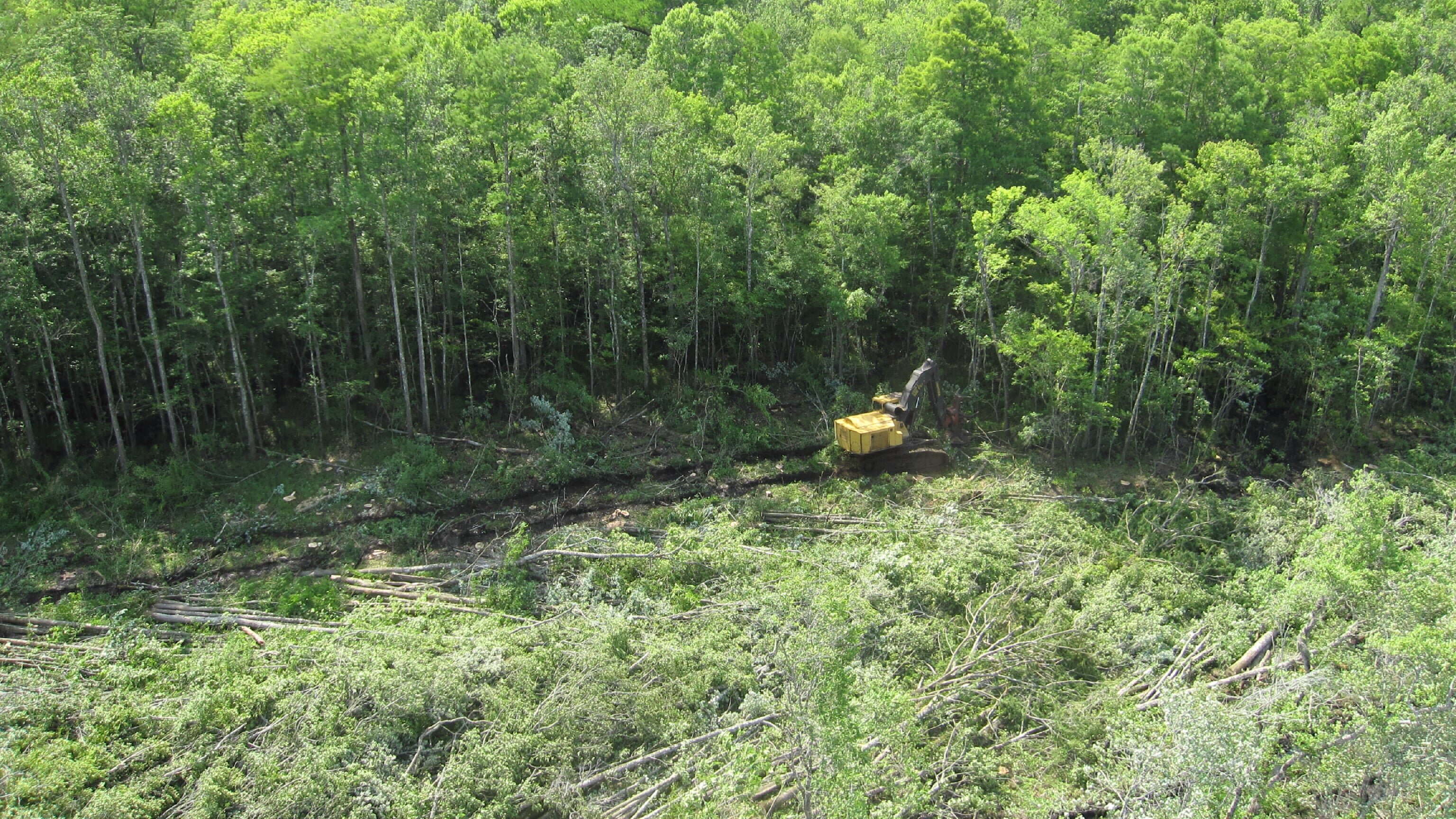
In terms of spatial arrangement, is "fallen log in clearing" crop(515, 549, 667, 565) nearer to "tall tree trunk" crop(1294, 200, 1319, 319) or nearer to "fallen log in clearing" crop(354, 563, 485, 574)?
"fallen log in clearing" crop(354, 563, 485, 574)

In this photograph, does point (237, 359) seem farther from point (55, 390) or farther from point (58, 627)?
point (58, 627)

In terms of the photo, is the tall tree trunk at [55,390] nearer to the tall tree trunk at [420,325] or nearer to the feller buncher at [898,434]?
the tall tree trunk at [420,325]

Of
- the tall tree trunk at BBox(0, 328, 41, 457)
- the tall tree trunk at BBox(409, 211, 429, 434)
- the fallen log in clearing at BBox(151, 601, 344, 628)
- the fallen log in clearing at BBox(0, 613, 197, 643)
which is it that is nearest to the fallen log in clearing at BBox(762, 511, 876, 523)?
the fallen log in clearing at BBox(151, 601, 344, 628)

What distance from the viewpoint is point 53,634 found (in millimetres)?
13945

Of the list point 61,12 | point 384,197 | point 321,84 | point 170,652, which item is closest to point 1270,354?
point 384,197

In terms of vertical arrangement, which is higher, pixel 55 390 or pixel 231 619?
pixel 55 390

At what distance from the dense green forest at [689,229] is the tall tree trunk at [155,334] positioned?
26cm

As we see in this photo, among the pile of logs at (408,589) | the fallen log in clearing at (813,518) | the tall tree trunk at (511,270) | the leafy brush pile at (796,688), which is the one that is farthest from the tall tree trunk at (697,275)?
the pile of logs at (408,589)

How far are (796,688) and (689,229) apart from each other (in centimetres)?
1490

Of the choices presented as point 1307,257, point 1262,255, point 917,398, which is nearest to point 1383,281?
point 1307,257

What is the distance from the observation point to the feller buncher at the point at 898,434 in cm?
2008

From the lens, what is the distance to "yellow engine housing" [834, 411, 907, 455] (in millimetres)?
19906

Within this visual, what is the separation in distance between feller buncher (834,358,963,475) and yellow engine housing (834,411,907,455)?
11 millimetres

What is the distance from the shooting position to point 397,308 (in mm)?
19906
